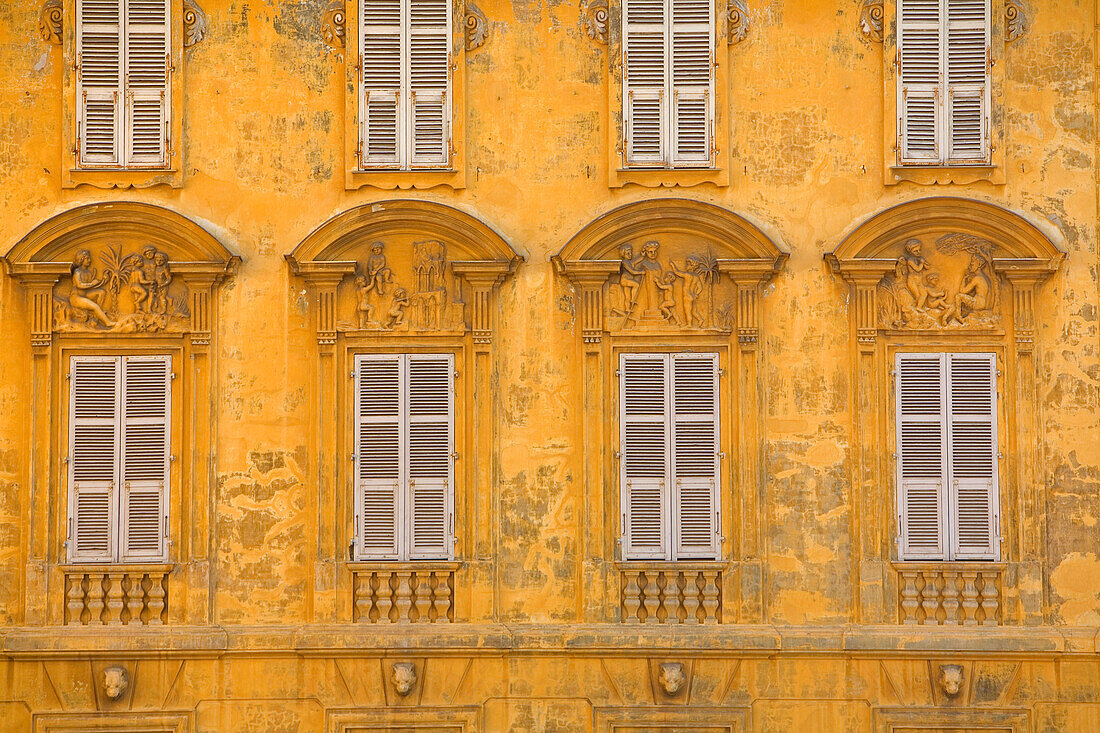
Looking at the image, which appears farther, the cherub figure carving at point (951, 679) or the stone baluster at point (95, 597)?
the stone baluster at point (95, 597)

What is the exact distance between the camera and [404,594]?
550 inches

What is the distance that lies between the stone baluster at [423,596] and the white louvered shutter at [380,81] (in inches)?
170

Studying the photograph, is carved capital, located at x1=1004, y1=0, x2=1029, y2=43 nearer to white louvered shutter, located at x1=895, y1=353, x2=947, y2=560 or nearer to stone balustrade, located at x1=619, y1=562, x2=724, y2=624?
white louvered shutter, located at x1=895, y1=353, x2=947, y2=560

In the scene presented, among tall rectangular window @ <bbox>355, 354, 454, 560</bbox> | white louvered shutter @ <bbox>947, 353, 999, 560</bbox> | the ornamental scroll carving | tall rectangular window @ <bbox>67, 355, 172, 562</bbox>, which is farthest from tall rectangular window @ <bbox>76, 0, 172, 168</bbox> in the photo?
white louvered shutter @ <bbox>947, 353, 999, 560</bbox>

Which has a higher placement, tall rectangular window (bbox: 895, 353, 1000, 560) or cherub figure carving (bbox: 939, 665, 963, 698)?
tall rectangular window (bbox: 895, 353, 1000, 560)

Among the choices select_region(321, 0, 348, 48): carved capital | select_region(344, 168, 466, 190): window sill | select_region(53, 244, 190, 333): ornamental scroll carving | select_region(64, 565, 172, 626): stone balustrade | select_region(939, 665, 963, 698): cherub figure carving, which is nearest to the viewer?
select_region(939, 665, 963, 698): cherub figure carving

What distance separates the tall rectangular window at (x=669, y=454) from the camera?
14.0 m

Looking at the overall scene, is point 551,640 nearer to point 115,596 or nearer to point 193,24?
point 115,596

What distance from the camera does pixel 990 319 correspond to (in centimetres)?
1394

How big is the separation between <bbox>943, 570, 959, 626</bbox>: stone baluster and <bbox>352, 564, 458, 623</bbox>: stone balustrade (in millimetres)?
5046

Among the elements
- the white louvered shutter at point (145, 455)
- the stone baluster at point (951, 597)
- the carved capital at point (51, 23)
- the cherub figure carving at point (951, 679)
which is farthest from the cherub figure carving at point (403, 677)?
the carved capital at point (51, 23)

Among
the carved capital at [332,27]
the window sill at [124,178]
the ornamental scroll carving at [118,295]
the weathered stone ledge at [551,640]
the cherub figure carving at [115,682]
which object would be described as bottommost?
the cherub figure carving at [115,682]

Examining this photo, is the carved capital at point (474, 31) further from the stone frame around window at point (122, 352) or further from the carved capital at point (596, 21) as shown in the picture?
the stone frame around window at point (122, 352)

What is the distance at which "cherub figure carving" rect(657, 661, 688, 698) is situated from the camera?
44.8 ft
